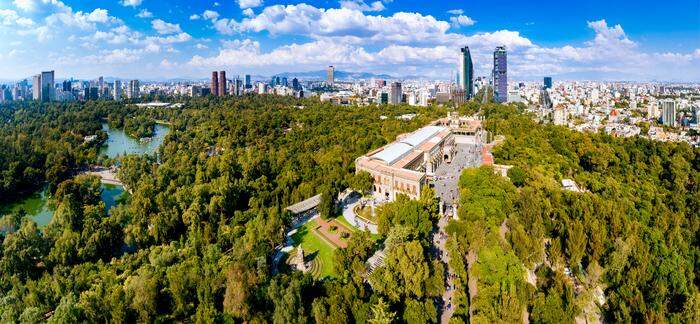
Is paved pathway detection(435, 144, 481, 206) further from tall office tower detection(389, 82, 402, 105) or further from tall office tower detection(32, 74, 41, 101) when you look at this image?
tall office tower detection(32, 74, 41, 101)

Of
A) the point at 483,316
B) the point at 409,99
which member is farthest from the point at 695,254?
the point at 409,99

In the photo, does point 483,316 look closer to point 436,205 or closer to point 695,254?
point 436,205

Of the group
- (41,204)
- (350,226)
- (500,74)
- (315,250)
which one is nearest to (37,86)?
(41,204)

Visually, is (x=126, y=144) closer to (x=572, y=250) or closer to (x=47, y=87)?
(x=47, y=87)

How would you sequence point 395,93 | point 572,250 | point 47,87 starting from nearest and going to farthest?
point 572,250 → point 47,87 → point 395,93

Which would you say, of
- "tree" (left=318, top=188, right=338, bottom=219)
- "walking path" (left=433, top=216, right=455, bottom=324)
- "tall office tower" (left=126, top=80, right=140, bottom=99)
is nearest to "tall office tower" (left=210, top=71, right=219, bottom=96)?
"tall office tower" (left=126, top=80, right=140, bottom=99)

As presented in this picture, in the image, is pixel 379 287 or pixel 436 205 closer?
pixel 379 287

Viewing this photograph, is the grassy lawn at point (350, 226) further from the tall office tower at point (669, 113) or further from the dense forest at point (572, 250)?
the tall office tower at point (669, 113)
